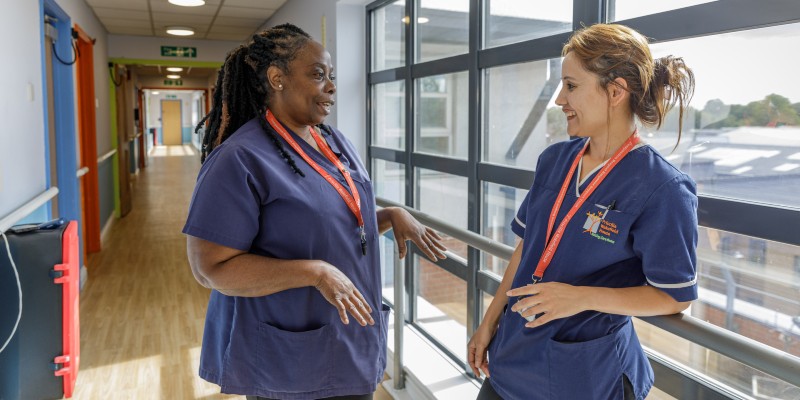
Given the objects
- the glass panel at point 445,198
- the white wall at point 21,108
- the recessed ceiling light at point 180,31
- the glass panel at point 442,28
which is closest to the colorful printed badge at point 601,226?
the glass panel at point 445,198

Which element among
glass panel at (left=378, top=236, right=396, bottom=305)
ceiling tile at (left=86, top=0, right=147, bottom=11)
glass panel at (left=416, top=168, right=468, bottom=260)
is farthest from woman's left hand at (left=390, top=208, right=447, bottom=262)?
ceiling tile at (left=86, top=0, right=147, bottom=11)

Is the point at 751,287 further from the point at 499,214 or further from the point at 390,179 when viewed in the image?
the point at 390,179

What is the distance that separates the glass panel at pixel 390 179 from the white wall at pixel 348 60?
20 cm

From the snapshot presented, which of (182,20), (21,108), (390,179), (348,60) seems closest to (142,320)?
(21,108)

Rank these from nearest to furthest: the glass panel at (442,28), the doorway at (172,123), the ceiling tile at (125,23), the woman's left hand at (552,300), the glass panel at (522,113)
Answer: the woman's left hand at (552,300) → the glass panel at (522,113) → the glass panel at (442,28) → the ceiling tile at (125,23) → the doorway at (172,123)

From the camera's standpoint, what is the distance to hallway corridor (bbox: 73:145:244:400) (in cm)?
282

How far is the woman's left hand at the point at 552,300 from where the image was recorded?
1.00 meters

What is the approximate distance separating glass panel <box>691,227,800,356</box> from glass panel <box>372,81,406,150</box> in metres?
2.30

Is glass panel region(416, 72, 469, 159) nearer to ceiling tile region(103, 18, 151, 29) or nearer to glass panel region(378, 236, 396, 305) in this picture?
glass panel region(378, 236, 396, 305)

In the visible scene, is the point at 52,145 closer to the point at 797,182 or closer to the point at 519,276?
the point at 519,276

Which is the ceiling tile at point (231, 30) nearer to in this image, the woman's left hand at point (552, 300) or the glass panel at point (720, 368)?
the glass panel at point (720, 368)

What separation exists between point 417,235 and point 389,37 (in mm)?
2865

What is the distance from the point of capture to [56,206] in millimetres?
3977

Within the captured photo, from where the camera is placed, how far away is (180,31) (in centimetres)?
671
